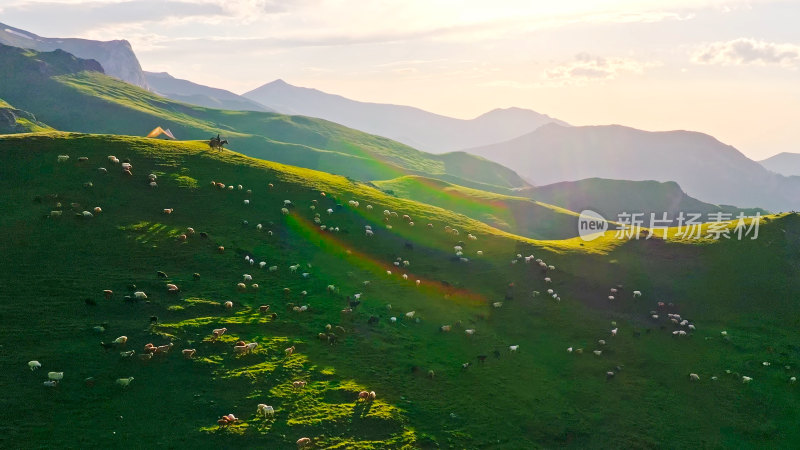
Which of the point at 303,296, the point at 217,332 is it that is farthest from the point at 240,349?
the point at 303,296

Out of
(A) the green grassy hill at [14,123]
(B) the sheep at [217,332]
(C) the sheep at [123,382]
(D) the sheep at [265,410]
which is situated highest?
(A) the green grassy hill at [14,123]

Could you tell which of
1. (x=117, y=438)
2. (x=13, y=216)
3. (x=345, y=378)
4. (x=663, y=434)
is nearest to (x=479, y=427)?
(x=345, y=378)

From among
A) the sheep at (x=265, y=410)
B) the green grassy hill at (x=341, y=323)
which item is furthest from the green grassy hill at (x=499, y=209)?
the sheep at (x=265, y=410)

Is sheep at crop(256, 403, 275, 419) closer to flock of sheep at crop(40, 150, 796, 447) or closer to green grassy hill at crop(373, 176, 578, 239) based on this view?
flock of sheep at crop(40, 150, 796, 447)

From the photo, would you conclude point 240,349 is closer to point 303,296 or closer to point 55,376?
point 303,296

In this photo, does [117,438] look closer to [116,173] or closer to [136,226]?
[136,226]

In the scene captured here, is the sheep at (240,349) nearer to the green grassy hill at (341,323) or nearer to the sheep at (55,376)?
the green grassy hill at (341,323)

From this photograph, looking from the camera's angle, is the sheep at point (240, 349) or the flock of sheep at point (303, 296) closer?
the flock of sheep at point (303, 296)
